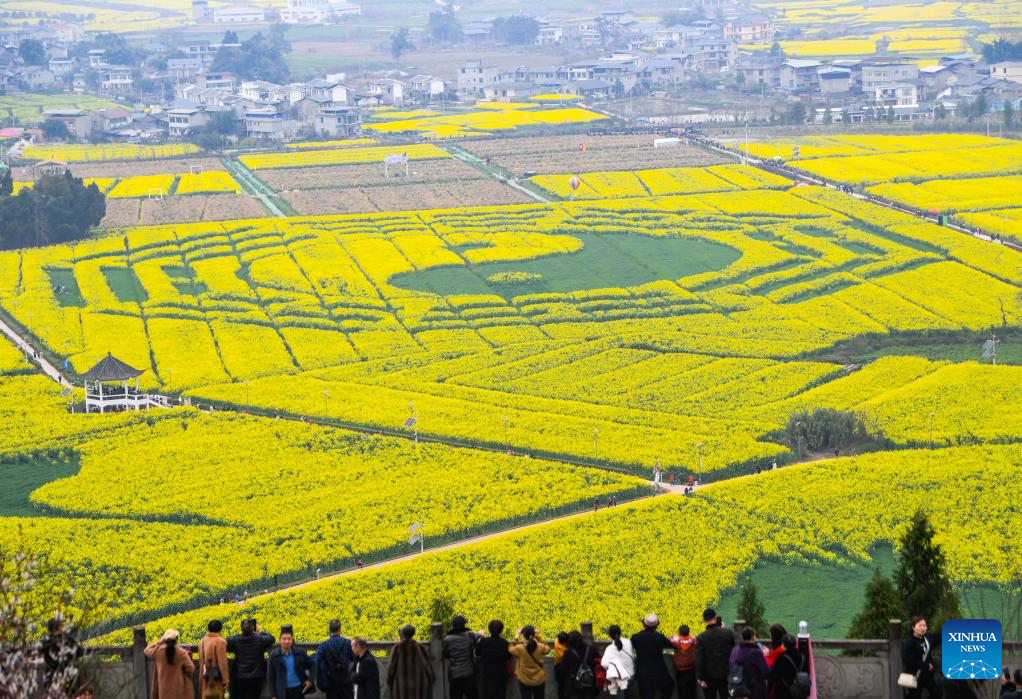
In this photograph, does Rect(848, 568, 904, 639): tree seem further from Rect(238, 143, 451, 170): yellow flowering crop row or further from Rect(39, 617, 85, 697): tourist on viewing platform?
Rect(238, 143, 451, 170): yellow flowering crop row

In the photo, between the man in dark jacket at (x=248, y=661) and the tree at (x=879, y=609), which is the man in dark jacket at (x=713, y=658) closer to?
the man in dark jacket at (x=248, y=661)

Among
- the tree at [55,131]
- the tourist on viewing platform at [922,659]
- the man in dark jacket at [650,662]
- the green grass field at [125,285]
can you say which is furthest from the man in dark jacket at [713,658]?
the tree at [55,131]

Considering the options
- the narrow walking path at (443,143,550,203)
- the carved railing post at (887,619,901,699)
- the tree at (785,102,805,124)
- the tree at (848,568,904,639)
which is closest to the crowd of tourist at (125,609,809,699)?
the carved railing post at (887,619,901,699)

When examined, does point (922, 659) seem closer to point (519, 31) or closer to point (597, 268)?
point (597, 268)

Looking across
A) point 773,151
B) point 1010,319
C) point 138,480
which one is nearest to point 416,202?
point 773,151

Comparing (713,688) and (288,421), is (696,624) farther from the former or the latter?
(288,421)

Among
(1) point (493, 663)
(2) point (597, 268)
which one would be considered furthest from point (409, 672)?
(2) point (597, 268)
